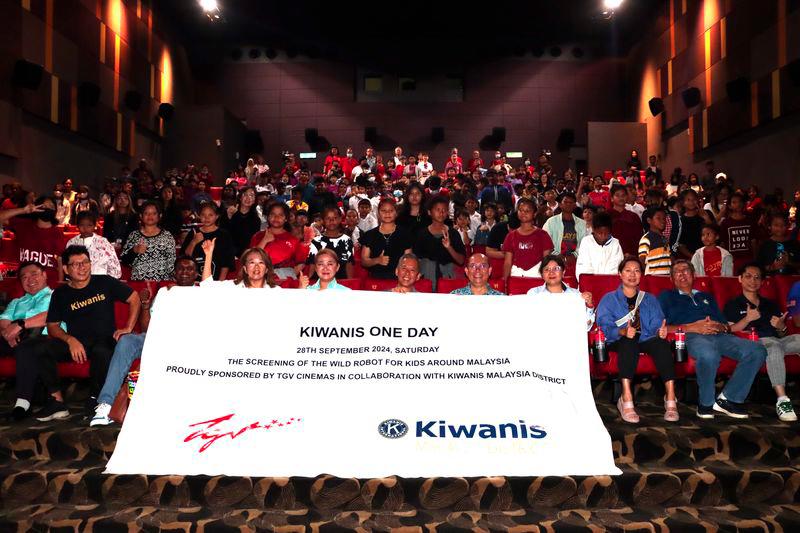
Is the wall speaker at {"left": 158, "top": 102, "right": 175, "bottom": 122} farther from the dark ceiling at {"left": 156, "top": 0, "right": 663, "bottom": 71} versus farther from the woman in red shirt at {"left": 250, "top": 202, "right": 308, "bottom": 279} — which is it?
the woman in red shirt at {"left": 250, "top": 202, "right": 308, "bottom": 279}

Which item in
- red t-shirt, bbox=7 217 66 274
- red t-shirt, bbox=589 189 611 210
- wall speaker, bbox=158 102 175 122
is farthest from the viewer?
wall speaker, bbox=158 102 175 122

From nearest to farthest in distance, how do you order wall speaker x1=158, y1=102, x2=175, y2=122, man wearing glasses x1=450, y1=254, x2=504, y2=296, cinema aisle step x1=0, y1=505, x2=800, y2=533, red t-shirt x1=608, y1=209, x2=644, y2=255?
cinema aisle step x1=0, y1=505, x2=800, y2=533, man wearing glasses x1=450, y1=254, x2=504, y2=296, red t-shirt x1=608, y1=209, x2=644, y2=255, wall speaker x1=158, y1=102, x2=175, y2=122

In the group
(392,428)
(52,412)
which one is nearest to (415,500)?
(392,428)

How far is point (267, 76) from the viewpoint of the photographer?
2419 cm

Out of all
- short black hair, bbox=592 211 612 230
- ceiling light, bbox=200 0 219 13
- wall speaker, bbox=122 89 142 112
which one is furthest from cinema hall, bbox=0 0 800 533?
ceiling light, bbox=200 0 219 13

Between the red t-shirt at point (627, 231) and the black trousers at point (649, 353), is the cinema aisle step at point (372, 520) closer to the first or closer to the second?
the black trousers at point (649, 353)

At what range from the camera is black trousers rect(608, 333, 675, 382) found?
4969mm

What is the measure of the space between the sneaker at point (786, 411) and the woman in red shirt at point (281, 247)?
4008 millimetres

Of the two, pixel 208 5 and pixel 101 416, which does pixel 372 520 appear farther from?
pixel 208 5

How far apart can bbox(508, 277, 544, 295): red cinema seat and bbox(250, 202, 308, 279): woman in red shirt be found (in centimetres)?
193

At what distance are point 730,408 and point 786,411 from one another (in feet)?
1.12

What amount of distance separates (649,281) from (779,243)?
2.03 meters

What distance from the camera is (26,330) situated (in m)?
5.36

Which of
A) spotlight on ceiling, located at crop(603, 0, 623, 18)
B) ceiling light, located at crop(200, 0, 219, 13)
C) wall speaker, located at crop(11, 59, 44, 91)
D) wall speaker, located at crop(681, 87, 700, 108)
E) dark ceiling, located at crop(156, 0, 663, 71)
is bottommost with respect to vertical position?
wall speaker, located at crop(11, 59, 44, 91)
